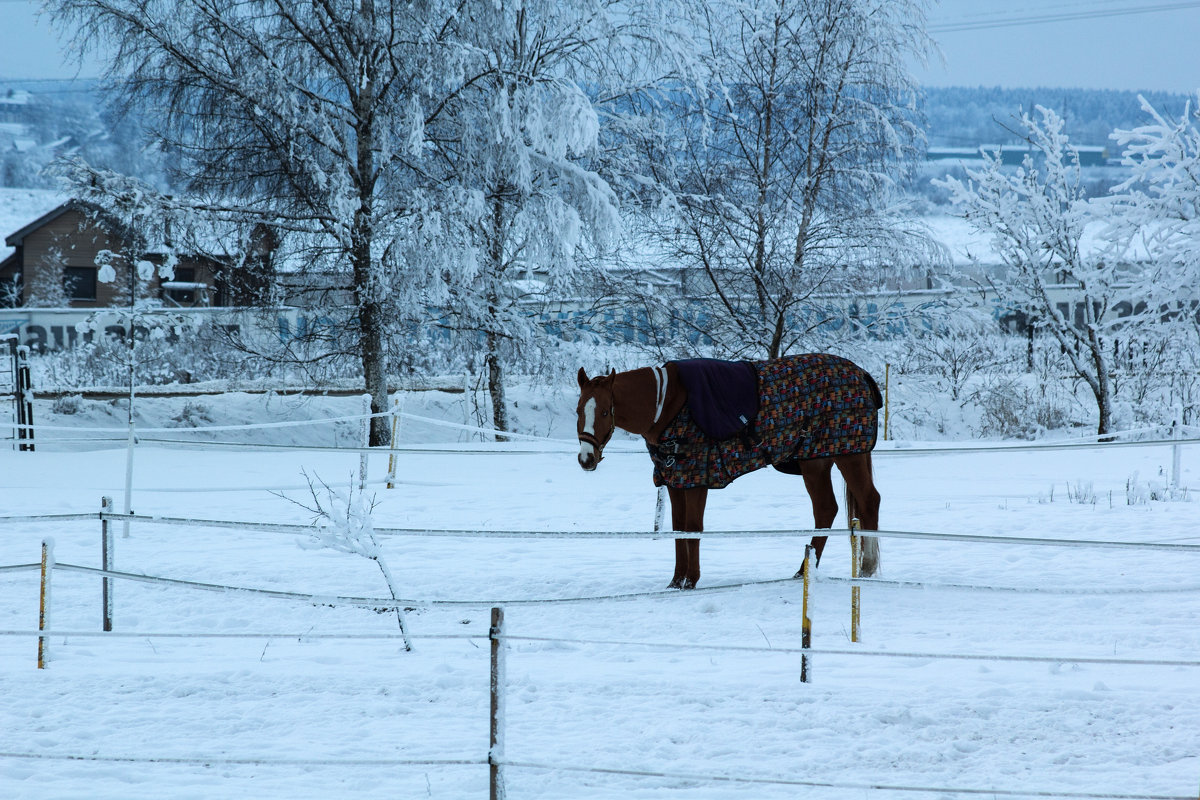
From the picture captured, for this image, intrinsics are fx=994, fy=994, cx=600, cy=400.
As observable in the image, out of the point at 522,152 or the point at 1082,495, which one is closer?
the point at 1082,495

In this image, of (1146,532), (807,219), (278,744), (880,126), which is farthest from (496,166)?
(278,744)

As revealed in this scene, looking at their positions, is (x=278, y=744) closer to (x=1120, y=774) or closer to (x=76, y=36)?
(x=1120, y=774)

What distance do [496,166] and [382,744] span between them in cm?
1035

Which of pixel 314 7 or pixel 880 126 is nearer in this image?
pixel 314 7

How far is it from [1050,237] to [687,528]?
12589 mm

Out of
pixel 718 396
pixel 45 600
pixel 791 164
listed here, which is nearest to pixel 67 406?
pixel 791 164

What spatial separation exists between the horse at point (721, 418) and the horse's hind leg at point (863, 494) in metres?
0.02

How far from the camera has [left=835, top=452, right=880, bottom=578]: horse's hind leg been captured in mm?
6199

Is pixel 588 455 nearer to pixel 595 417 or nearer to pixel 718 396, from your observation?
pixel 595 417

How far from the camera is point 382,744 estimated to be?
12.1 ft

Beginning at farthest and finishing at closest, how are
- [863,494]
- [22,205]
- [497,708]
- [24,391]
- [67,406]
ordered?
[22,205], [67,406], [24,391], [863,494], [497,708]

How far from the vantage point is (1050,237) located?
16172 mm

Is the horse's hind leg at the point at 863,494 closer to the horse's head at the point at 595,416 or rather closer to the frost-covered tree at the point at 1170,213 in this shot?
the horse's head at the point at 595,416

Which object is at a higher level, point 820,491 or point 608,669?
point 820,491
